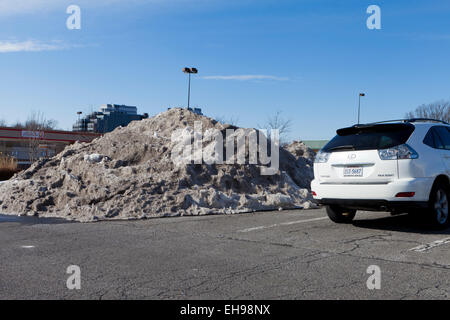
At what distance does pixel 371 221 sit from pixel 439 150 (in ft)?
6.54

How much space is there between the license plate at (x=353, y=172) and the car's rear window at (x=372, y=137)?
0.36 metres

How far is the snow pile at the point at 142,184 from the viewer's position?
10.5 m

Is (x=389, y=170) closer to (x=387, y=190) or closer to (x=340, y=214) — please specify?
(x=387, y=190)

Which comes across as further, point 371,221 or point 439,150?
point 371,221

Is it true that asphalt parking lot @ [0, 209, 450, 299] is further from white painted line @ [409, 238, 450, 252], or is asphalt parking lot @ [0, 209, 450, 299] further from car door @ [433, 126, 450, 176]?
car door @ [433, 126, 450, 176]

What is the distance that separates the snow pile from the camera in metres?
10.5

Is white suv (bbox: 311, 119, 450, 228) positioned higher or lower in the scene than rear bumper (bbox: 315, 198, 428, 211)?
higher

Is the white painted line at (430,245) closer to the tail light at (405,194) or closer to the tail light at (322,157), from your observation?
the tail light at (405,194)

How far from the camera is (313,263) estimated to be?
5.42 metres

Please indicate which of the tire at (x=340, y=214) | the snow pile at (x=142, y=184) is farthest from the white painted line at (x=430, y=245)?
the snow pile at (x=142, y=184)

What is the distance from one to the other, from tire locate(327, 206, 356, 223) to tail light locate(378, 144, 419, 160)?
169 cm

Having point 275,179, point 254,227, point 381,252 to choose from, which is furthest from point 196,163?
point 381,252

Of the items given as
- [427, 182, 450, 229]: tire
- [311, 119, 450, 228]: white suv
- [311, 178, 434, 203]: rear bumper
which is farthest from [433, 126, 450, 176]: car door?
[311, 178, 434, 203]: rear bumper
